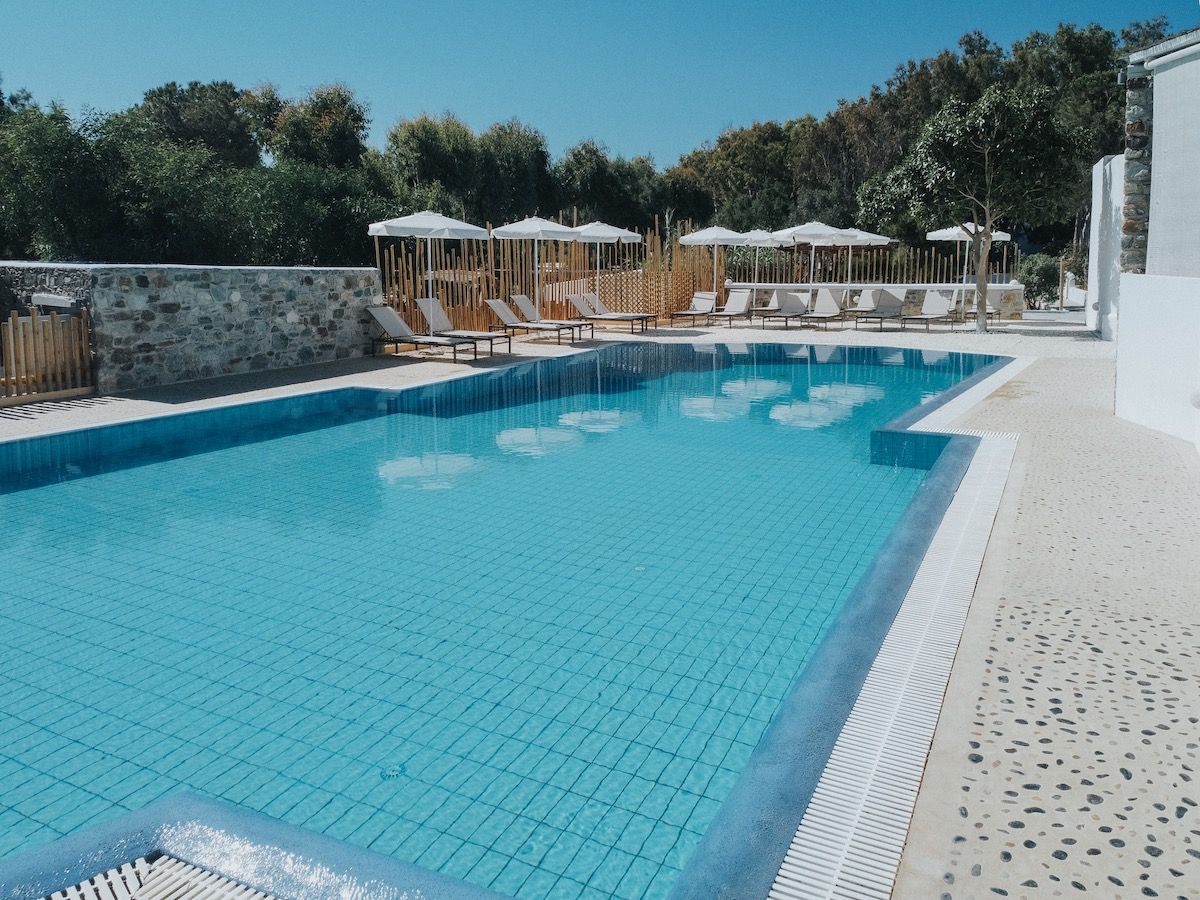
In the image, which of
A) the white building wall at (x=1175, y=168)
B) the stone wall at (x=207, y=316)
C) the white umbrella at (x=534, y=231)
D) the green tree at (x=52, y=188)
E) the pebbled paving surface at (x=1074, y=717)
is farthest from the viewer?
the green tree at (x=52, y=188)

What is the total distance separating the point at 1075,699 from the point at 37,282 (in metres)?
10.9

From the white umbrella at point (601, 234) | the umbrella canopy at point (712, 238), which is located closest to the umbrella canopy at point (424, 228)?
the white umbrella at point (601, 234)

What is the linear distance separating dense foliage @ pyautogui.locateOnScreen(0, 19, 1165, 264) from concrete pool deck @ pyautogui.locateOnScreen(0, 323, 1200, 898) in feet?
46.2

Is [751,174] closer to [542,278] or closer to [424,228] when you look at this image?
[542,278]

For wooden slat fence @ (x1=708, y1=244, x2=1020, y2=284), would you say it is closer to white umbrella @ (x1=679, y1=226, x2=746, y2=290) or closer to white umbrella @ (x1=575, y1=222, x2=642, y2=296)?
white umbrella @ (x1=679, y1=226, x2=746, y2=290)

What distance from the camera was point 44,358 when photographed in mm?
9961

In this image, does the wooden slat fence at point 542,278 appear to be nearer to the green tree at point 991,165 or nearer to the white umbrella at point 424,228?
the white umbrella at point 424,228

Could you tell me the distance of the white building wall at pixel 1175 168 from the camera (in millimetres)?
11297

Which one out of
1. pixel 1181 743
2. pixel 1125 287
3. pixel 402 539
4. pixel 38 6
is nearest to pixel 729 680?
pixel 1181 743

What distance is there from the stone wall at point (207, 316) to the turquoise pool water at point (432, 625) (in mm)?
1992

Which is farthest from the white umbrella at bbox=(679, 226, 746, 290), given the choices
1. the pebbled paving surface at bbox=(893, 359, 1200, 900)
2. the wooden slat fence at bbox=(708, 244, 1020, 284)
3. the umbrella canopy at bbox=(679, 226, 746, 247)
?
the pebbled paving surface at bbox=(893, 359, 1200, 900)

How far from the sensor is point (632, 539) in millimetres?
5910

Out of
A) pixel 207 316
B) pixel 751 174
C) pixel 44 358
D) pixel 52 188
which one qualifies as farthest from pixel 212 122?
pixel 44 358

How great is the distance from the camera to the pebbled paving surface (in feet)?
7.63
